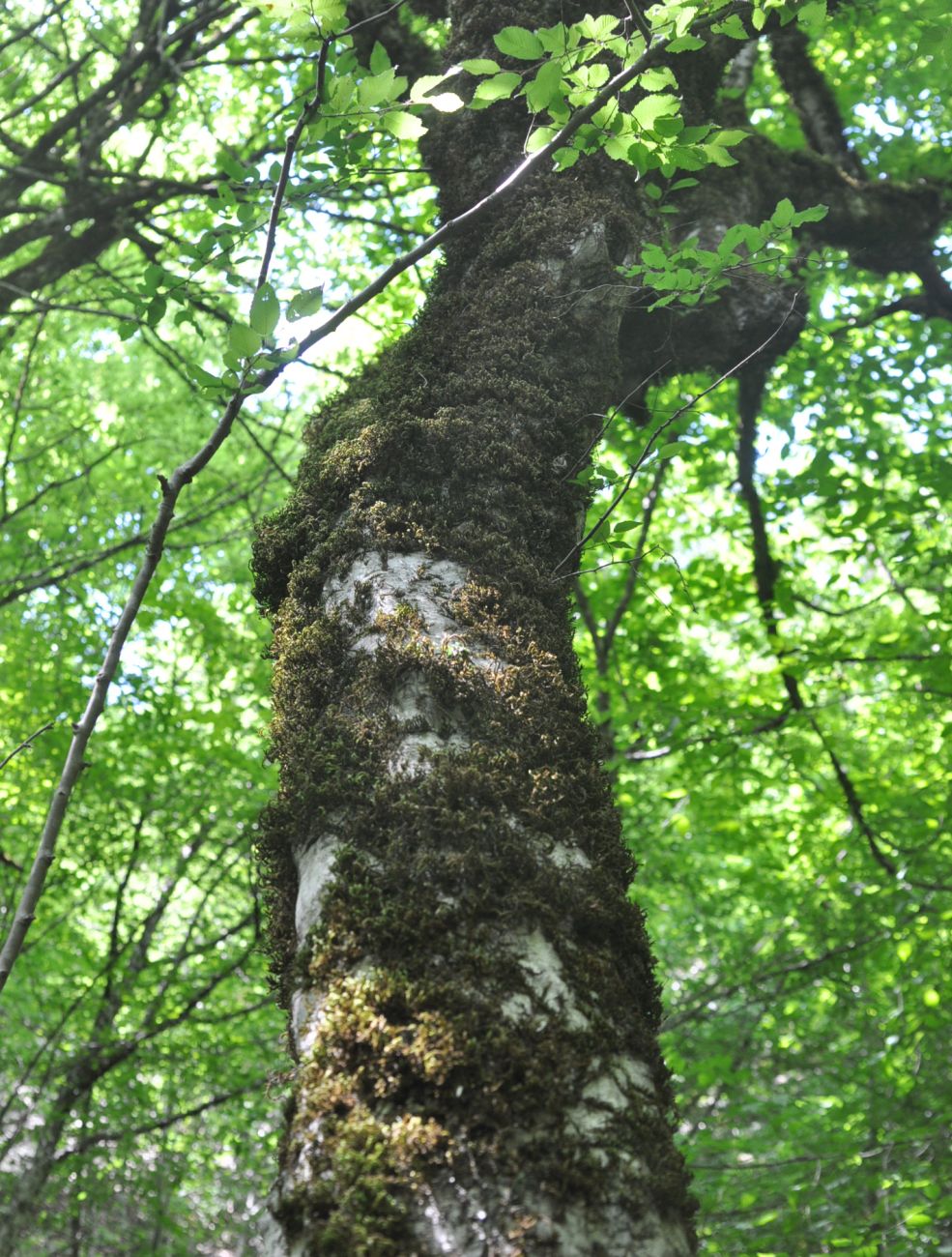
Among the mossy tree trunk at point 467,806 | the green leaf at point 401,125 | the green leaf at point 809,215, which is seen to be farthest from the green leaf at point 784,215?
the green leaf at point 401,125

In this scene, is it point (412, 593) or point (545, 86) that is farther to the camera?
point (545, 86)

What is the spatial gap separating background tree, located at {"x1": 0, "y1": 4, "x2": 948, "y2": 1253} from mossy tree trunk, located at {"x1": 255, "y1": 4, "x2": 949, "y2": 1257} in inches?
0.4

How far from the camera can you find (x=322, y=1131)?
120 cm

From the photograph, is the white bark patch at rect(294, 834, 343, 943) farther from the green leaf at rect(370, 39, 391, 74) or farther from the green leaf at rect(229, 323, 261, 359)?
the green leaf at rect(370, 39, 391, 74)

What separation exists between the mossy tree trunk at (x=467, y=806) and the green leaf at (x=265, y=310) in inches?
17.7

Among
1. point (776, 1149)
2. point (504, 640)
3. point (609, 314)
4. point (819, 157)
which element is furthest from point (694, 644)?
point (504, 640)

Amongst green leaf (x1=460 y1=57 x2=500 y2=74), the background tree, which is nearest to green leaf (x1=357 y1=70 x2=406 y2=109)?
the background tree

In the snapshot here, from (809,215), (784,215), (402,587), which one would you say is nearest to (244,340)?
(402,587)

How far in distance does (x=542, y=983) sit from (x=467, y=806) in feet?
0.99

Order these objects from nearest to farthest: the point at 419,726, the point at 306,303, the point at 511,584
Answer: the point at 419,726 → the point at 306,303 → the point at 511,584

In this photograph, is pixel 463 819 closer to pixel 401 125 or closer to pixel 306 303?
pixel 306 303

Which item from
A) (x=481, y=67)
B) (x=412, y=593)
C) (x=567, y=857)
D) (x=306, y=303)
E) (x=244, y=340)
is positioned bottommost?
(x=567, y=857)

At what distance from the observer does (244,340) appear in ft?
5.79

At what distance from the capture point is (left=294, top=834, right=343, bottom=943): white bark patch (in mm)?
1494
